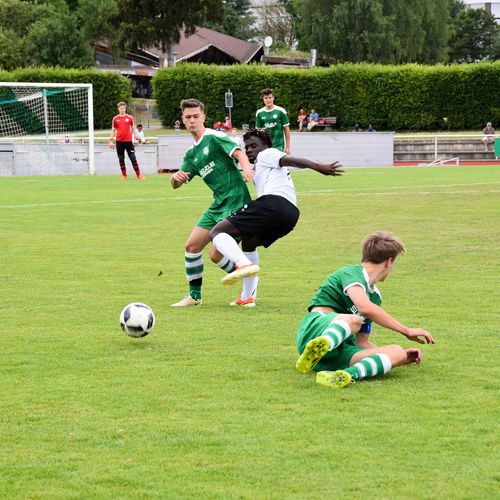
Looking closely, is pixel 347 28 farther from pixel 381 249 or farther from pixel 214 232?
pixel 381 249

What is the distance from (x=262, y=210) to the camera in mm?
9336

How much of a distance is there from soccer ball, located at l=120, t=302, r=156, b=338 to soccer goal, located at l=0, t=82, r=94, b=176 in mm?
25187

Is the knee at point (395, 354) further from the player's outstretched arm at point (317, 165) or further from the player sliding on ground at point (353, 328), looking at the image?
the player's outstretched arm at point (317, 165)

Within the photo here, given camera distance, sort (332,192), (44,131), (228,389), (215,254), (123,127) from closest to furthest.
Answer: (228,389)
(215,254)
(332,192)
(123,127)
(44,131)

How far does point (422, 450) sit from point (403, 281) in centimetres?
636

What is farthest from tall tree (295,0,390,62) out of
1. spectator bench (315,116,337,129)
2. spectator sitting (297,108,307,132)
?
spectator sitting (297,108,307,132)

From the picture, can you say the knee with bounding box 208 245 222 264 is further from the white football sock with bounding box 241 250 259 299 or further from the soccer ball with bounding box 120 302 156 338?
the soccer ball with bounding box 120 302 156 338

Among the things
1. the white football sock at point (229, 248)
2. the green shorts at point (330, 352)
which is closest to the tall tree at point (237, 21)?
the white football sock at point (229, 248)

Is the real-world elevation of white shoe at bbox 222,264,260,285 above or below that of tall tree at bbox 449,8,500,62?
below

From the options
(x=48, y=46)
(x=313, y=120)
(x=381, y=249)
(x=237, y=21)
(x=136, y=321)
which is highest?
(x=237, y=21)

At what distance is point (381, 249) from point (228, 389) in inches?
50.5

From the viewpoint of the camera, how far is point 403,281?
37.3ft

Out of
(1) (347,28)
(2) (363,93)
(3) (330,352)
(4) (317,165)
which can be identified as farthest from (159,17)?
(3) (330,352)

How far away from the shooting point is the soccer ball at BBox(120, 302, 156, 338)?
7855 mm
